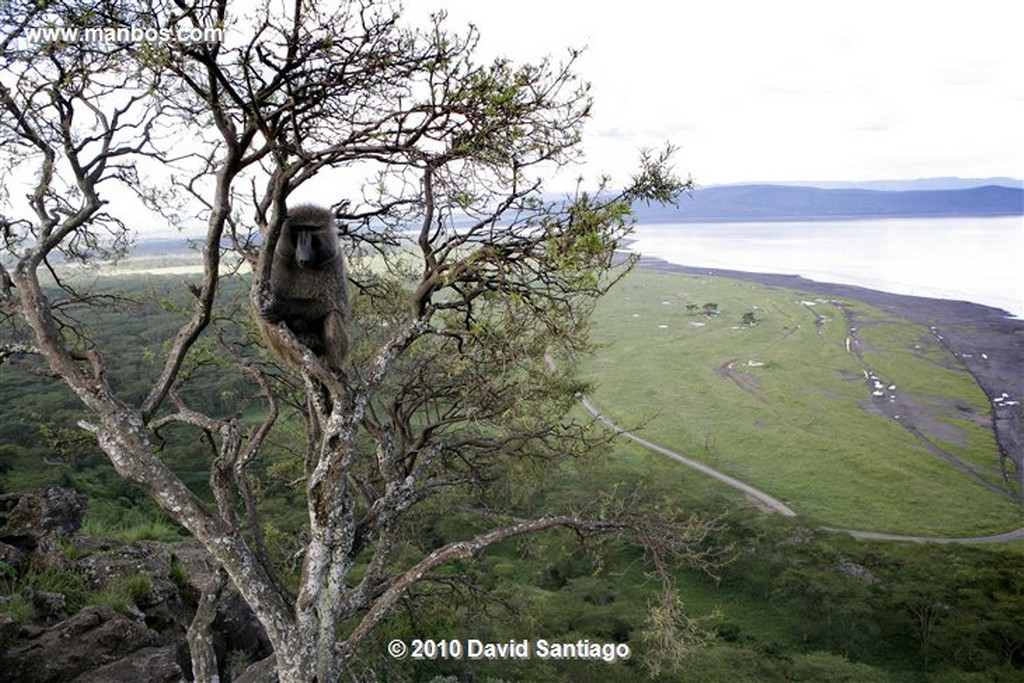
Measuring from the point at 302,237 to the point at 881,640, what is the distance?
102 feet

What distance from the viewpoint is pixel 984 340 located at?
234ft

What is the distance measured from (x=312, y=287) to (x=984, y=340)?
282 ft

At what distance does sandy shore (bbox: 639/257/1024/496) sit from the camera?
52431mm

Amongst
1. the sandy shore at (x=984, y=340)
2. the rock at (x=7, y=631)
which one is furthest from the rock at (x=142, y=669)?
the sandy shore at (x=984, y=340)

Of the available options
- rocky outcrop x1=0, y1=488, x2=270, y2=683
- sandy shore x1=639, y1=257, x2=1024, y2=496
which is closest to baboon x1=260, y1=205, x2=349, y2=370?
rocky outcrop x1=0, y1=488, x2=270, y2=683

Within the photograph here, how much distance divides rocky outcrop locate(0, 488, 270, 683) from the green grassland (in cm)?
1469

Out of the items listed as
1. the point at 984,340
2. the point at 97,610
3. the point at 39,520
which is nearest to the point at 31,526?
the point at 39,520

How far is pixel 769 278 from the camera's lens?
11500 centimetres

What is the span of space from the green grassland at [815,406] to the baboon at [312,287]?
638 inches

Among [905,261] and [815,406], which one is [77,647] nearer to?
[815,406]

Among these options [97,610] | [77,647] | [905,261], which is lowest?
[905,261]

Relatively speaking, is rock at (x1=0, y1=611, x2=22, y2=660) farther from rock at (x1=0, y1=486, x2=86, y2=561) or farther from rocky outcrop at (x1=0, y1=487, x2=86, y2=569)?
rock at (x1=0, y1=486, x2=86, y2=561)

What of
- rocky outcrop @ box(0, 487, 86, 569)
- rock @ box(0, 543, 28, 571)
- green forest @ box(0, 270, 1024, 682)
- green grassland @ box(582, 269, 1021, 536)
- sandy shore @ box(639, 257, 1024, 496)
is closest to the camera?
rock @ box(0, 543, 28, 571)

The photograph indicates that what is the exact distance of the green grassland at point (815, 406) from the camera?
136 feet
